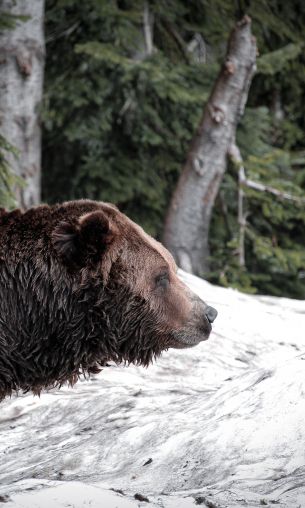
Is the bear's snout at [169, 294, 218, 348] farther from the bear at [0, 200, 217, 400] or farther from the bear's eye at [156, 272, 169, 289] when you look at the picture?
the bear's eye at [156, 272, 169, 289]

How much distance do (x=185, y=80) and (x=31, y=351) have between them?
8776 millimetres

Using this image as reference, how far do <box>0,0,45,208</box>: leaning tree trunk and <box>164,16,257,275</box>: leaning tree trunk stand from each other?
2.03 metres

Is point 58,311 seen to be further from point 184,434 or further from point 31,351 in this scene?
point 184,434

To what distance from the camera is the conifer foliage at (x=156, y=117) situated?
1127cm

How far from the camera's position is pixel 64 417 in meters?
4.89

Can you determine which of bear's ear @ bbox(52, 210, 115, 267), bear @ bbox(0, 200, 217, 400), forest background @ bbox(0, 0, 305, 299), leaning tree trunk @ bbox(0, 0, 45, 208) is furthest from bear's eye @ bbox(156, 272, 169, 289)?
leaning tree trunk @ bbox(0, 0, 45, 208)

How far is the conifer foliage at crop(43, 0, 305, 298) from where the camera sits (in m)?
11.3

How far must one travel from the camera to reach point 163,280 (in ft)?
13.8

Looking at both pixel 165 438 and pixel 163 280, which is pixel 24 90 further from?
pixel 165 438

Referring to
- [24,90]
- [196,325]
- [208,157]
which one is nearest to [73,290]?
[196,325]

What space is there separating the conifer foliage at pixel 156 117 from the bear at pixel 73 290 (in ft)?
22.3

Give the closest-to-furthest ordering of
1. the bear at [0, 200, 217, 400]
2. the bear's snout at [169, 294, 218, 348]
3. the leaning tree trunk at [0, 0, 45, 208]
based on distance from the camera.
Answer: the bear at [0, 200, 217, 400] → the bear's snout at [169, 294, 218, 348] → the leaning tree trunk at [0, 0, 45, 208]

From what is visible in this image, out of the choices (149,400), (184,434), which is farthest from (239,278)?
(184,434)

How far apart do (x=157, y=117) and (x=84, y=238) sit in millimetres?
8527
